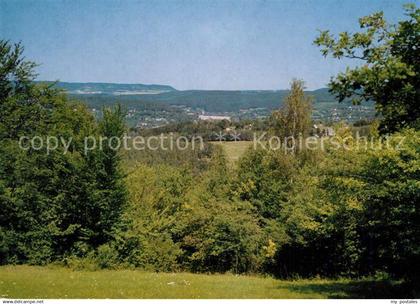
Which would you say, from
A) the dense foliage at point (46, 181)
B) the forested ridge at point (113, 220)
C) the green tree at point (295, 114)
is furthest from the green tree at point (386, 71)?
the green tree at point (295, 114)

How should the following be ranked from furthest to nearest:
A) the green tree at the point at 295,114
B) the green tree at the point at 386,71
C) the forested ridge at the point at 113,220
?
the green tree at the point at 295,114
the forested ridge at the point at 113,220
the green tree at the point at 386,71

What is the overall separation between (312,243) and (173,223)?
14.0 meters

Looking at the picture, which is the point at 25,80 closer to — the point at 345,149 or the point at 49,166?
the point at 49,166

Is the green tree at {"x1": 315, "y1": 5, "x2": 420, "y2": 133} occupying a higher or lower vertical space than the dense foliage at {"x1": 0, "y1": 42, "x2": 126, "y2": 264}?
higher

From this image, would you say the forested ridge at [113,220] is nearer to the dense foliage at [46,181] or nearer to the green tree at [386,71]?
the dense foliage at [46,181]

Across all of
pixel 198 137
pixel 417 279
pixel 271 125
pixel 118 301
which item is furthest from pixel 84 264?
pixel 198 137

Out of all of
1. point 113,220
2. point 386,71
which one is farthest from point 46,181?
point 386,71

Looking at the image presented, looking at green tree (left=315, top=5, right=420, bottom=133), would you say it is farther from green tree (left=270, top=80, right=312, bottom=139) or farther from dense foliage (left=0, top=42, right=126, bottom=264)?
green tree (left=270, top=80, right=312, bottom=139)

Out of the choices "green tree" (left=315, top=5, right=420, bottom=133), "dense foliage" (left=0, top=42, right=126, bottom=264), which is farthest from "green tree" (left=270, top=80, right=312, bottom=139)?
"green tree" (left=315, top=5, right=420, bottom=133)

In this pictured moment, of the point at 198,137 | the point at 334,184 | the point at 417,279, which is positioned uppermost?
the point at 334,184

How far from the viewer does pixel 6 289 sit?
48.8ft

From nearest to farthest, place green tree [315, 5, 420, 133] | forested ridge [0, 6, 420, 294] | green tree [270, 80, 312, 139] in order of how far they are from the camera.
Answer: green tree [315, 5, 420, 133]
forested ridge [0, 6, 420, 294]
green tree [270, 80, 312, 139]

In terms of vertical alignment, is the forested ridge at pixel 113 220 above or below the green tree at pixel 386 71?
below

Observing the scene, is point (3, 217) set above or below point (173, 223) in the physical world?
above
